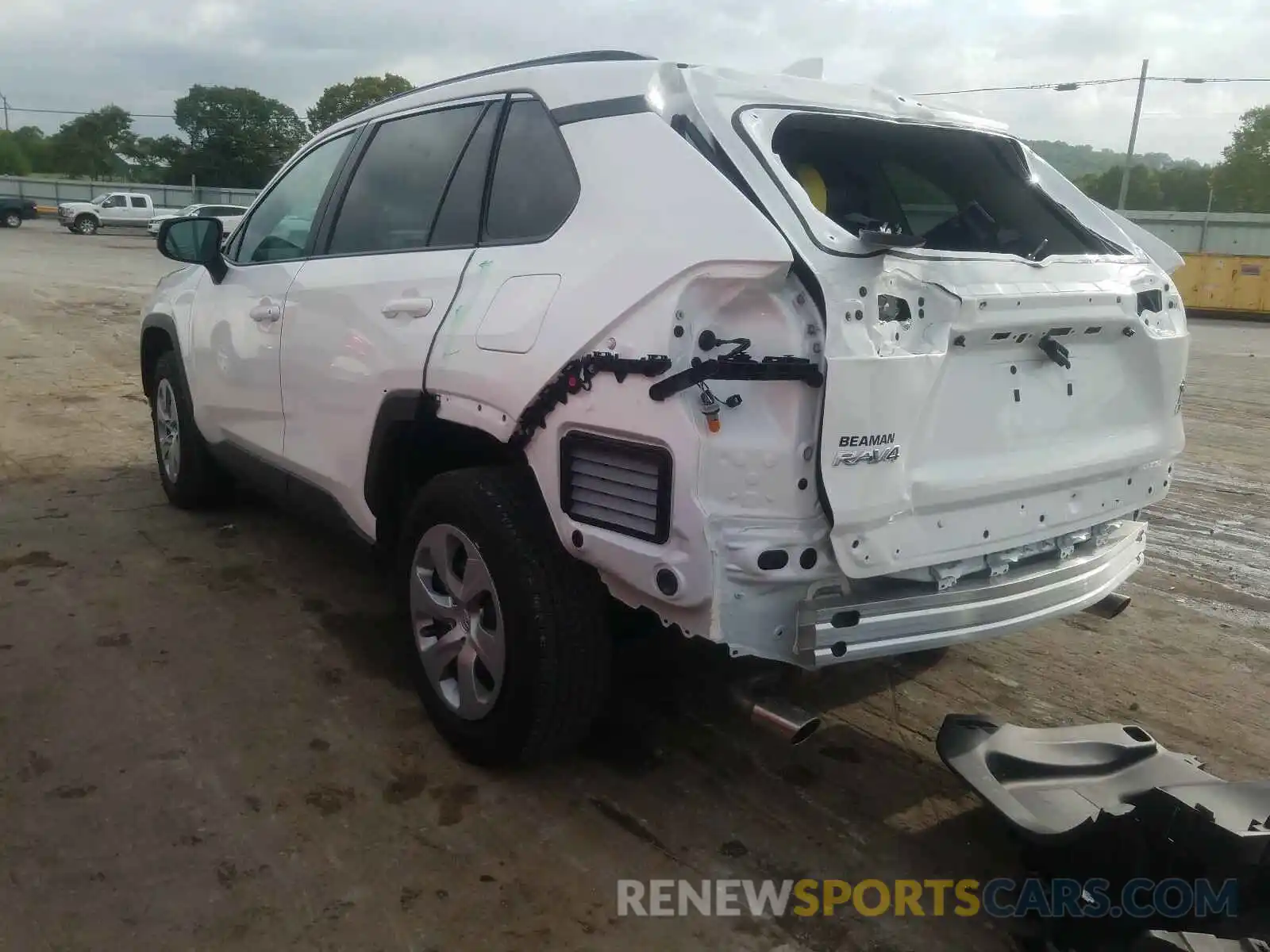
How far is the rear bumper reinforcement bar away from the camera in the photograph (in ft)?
8.02

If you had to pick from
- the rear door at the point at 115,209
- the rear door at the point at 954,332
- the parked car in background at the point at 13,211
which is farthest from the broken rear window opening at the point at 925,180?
the parked car in background at the point at 13,211

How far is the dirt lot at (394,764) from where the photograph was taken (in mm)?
2496

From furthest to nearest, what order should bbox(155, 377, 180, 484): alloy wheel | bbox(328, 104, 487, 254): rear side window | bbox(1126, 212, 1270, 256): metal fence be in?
bbox(1126, 212, 1270, 256): metal fence, bbox(155, 377, 180, 484): alloy wheel, bbox(328, 104, 487, 254): rear side window

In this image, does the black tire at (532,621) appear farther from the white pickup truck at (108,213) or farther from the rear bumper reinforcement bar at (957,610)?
the white pickup truck at (108,213)

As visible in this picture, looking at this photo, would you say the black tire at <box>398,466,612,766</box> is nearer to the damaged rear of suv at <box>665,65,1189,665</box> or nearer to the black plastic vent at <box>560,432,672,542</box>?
the black plastic vent at <box>560,432,672,542</box>

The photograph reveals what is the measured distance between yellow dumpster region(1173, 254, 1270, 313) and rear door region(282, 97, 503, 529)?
975 inches

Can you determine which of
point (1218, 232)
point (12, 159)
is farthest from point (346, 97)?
point (1218, 232)

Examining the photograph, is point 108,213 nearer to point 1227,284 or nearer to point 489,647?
point 1227,284

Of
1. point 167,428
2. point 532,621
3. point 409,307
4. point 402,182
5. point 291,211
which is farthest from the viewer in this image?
point 167,428

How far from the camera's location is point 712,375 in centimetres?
233

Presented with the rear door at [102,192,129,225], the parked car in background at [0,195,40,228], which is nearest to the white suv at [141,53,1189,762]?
the rear door at [102,192,129,225]

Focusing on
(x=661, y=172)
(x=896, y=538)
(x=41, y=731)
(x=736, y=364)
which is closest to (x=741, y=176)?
(x=661, y=172)

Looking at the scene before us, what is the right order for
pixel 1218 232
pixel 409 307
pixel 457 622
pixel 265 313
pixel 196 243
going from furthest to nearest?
1. pixel 1218 232
2. pixel 196 243
3. pixel 265 313
4. pixel 409 307
5. pixel 457 622

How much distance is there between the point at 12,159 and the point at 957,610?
279ft
